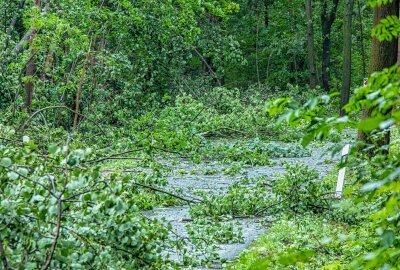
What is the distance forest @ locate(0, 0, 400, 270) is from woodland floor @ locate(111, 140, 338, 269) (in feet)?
0.15

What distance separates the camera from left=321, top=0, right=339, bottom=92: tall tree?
4053 centimetres

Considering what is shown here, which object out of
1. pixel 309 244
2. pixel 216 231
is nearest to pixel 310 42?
pixel 216 231

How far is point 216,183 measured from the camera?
14.8 meters

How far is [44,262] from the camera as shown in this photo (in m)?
4.86

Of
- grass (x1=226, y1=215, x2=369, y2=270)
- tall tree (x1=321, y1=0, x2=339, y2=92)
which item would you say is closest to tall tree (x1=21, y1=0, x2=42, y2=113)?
grass (x1=226, y1=215, x2=369, y2=270)

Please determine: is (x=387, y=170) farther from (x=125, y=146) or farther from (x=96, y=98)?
(x=96, y=98)

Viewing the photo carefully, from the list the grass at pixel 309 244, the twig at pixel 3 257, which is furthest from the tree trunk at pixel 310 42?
the twig at pixel 3 257

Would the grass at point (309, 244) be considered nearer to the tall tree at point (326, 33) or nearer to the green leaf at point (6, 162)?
the green leaf at point (6, 162)

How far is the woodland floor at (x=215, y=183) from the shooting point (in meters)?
9.62

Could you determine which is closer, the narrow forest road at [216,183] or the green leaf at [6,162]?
the green leaf at [6,162]

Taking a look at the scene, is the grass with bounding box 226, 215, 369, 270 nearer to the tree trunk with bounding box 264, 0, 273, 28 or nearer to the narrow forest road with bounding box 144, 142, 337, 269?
the narrow forest road with bounding box 144, 142, 337, 269

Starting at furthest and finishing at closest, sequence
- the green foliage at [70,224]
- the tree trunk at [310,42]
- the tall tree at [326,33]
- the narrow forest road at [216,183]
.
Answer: the tall tree at [326,33] < the tree trunk at [310,42] < the narrow forest road at [216,183] < the green foliage at [70,224]

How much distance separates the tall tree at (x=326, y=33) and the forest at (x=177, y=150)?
0.36 feet

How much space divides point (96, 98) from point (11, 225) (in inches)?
651
